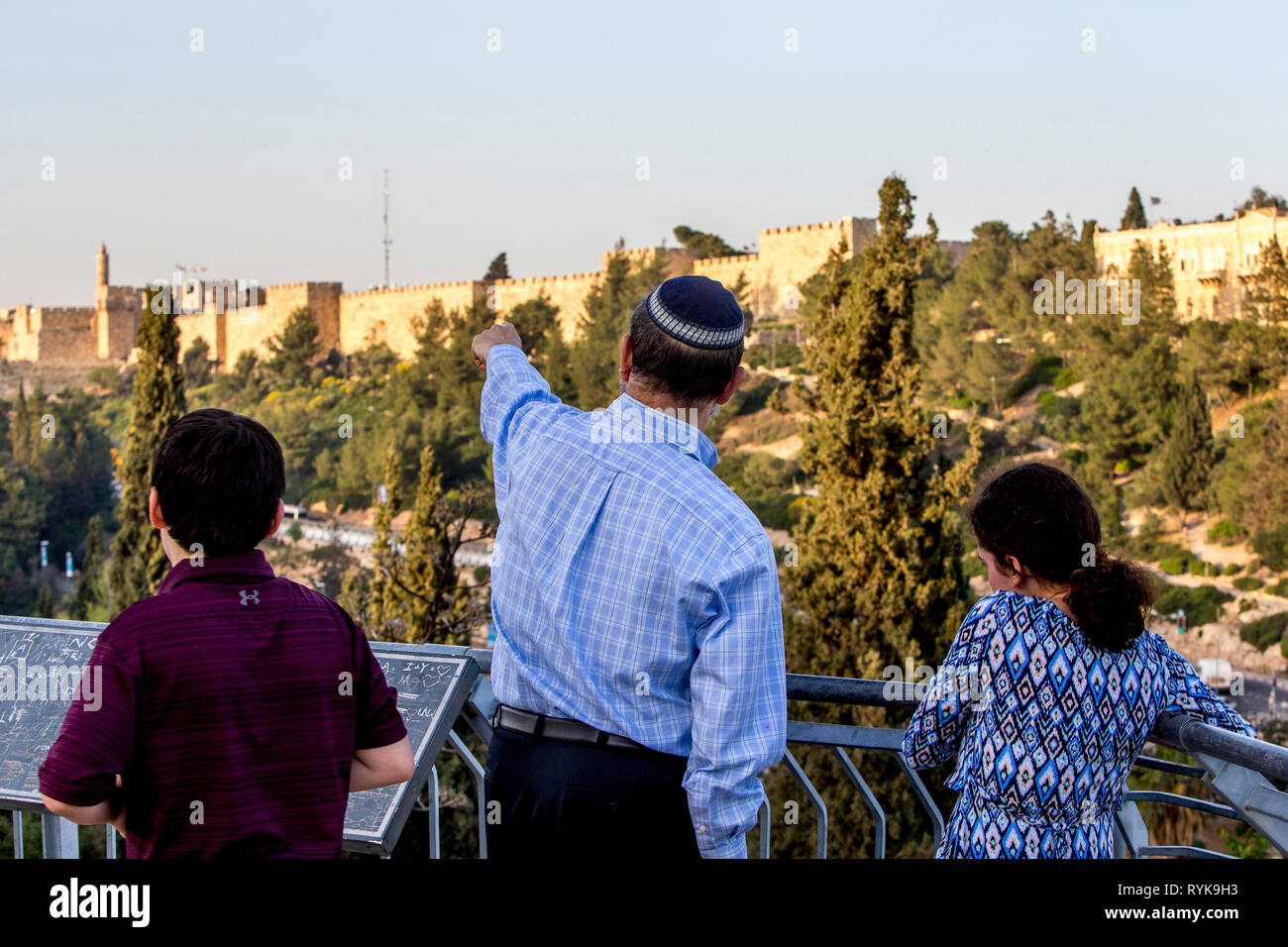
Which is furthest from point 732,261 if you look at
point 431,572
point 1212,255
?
point 431,572

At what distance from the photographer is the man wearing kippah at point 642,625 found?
1.29m

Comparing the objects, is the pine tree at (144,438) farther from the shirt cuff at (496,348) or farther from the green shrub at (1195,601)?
the green shrub at (1195,601)

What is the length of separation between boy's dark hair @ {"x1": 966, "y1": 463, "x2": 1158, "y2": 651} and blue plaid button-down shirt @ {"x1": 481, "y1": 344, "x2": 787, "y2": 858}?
1.21 ft

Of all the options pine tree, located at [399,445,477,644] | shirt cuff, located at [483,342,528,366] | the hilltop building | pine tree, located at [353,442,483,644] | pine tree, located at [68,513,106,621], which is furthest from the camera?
the hilltop building

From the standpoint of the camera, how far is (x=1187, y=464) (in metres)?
21.8

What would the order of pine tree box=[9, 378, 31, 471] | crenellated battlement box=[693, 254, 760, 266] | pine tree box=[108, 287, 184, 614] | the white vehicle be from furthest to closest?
crenellated battlement box=[693, 254, 760, 266]
pine tree box=[9, 378, 31, 471]
the white vehicle
pine tree box=[108, 287, 184, 614]

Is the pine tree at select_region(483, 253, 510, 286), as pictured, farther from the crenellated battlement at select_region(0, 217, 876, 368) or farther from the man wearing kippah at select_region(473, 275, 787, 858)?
the man wearing kippah at select_region(473, 275, 787, 858)

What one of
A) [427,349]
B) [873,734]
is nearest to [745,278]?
[427,349]

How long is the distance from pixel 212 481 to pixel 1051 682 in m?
1.05

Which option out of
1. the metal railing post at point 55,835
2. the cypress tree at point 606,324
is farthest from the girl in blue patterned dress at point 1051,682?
the cypress tree at point 606,324

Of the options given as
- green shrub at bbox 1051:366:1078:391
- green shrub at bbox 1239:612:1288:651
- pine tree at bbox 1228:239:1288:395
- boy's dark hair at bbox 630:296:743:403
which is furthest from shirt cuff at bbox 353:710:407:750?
green shrub at bbox 1051:366:1078:391

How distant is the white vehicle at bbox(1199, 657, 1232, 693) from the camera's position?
17.0 metres
